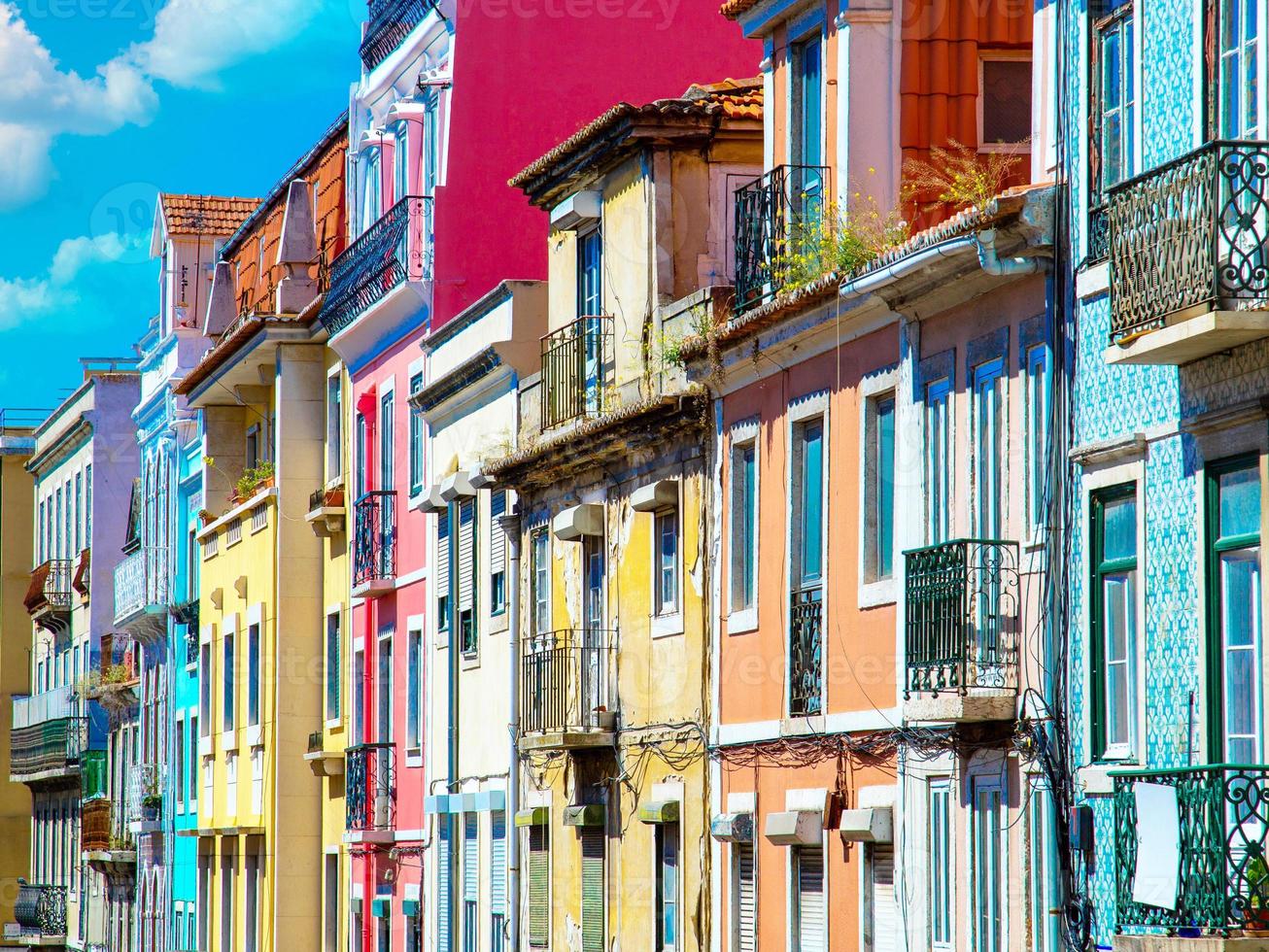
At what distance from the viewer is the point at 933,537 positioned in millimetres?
20547

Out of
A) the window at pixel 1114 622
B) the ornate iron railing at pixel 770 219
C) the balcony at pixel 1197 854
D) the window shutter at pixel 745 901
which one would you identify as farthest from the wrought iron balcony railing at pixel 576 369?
the balcony at pixel 1197 854

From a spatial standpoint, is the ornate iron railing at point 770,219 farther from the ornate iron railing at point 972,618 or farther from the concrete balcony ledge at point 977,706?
the concrete balcony ledge at point 977,706

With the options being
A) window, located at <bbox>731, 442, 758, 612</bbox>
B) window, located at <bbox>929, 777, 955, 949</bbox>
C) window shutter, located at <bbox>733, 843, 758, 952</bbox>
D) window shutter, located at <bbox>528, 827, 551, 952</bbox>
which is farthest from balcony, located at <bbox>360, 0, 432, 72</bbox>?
window, located at <bbox>929, 777, 955, 949</bbox>

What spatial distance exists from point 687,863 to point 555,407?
19.8 ft

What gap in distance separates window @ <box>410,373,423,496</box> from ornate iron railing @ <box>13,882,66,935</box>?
31.1 meters

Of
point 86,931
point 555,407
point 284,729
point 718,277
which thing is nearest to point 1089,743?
point 718,277

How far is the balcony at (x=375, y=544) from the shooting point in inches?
1467

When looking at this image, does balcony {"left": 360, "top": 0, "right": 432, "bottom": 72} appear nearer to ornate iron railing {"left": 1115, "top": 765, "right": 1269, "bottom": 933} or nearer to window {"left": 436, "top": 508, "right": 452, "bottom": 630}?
window {"left": 436, "top": 508, "right": 452, "bottom": 630}

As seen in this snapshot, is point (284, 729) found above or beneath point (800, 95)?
beneath

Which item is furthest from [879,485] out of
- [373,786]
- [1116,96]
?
[373,786]

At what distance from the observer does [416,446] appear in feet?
121

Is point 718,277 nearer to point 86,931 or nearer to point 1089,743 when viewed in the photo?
point 1089,743

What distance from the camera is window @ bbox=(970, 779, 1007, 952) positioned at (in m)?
19.2

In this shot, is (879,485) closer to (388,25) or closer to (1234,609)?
(1234,609)
